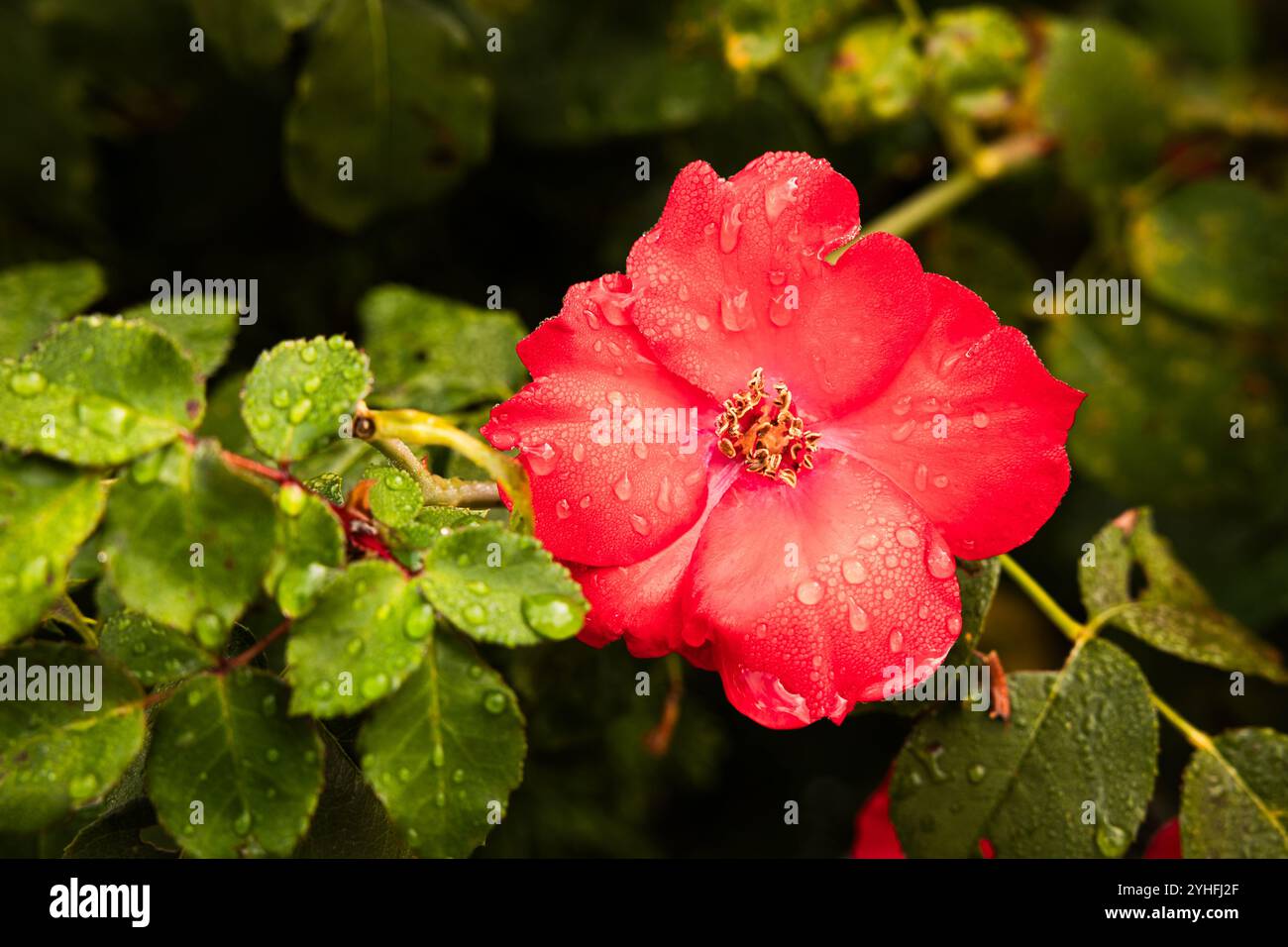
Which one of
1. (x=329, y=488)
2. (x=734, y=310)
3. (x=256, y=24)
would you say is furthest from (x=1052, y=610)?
(x=256, y=24)

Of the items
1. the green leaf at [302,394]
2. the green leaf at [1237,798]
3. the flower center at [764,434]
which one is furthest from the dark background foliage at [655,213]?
the green leaf at [302,394]

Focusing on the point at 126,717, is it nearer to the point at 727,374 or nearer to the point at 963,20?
the point at 727,374

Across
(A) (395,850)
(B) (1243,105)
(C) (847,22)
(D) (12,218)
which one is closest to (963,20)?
(C) (847,22)

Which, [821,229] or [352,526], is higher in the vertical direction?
[821,229]

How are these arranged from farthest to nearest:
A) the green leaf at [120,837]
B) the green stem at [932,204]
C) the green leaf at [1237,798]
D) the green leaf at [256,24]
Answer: the green stem at [932,204] < the green leaf at [256,24] < the green leaf at [1237,798] < the green leaf at [120,837]

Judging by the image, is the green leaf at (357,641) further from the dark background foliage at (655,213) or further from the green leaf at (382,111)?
the green leaf at (382,111)

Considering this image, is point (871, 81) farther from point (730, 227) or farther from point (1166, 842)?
point (1166, 842)
